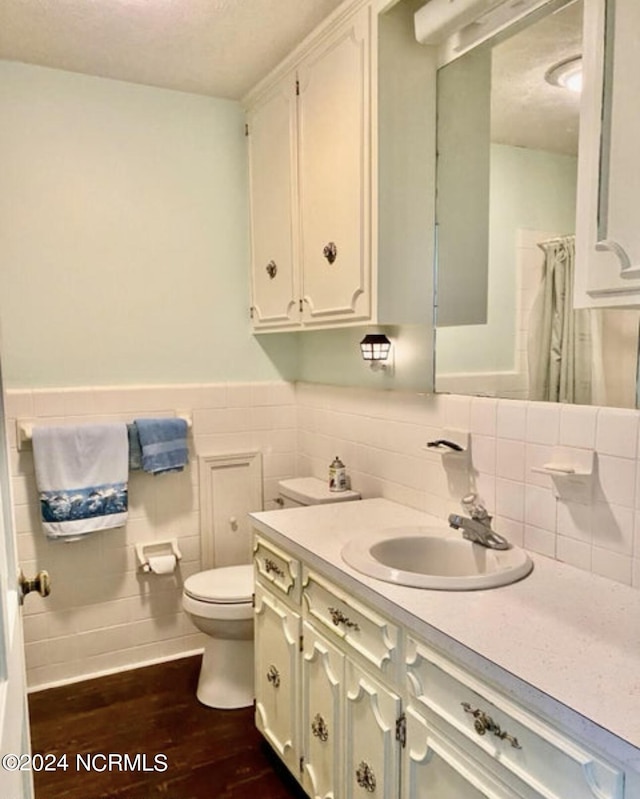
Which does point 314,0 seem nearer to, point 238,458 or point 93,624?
point 238,458

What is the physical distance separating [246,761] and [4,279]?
6.58 ft

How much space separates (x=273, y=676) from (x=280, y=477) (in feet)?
3.69

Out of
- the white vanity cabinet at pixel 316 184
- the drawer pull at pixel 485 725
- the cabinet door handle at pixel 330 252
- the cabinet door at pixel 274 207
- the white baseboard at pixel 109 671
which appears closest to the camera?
the drawer pull at pixel 485 725

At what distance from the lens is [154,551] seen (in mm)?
2662

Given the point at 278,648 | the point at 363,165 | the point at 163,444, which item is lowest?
the point at 278,648

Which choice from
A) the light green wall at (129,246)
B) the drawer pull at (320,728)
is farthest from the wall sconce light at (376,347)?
the drawer pull at (320,728)

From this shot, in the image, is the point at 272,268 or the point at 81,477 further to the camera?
the point at 272,268

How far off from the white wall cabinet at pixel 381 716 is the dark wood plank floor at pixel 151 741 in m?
0.16

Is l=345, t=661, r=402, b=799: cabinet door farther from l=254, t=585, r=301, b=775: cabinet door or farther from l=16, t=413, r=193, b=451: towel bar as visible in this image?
l=16, t=413, r=193, b=451: towel bar

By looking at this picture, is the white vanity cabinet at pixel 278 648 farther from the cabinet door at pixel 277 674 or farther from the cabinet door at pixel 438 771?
the cabinet door at pixel 438 771

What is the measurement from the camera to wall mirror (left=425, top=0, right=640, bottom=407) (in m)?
1.56

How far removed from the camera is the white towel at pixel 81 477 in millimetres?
2344

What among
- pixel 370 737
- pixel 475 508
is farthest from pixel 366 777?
pixel 475 508

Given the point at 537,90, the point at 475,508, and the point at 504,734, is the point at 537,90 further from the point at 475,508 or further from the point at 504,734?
the point at 504,734
